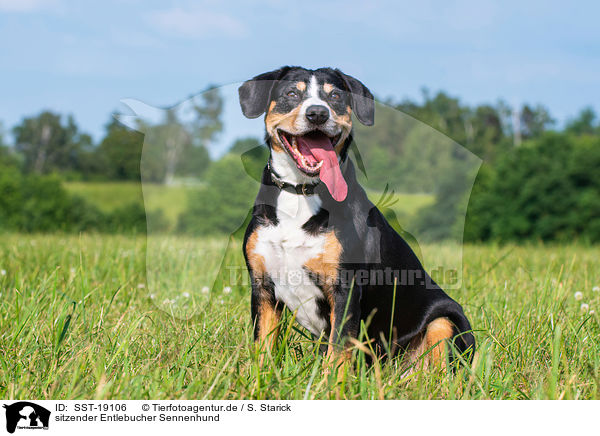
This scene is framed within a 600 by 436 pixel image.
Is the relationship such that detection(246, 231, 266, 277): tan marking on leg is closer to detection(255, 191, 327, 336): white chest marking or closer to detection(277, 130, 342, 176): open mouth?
detection(255, 191, 327, 336): white chest marking

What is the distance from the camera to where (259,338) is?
2.81 m

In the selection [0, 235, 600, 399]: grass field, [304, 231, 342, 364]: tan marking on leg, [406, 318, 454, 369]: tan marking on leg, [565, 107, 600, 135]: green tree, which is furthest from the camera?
[565, 107, 600, 135]: green tree

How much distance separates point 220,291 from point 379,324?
1722mm

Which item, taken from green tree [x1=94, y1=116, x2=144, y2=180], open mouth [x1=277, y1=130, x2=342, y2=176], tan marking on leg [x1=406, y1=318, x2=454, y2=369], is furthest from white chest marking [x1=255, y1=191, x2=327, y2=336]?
green tree [x1=94, y1=116, x2=144, y2=180]

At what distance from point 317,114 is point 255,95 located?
446mm

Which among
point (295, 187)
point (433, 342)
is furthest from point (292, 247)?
point (433, 342)

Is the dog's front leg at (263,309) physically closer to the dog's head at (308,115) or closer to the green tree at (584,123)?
the dog's head at (308,115)

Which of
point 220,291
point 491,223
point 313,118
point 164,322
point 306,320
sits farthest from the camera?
point 491,223

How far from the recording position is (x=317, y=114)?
248 cm
